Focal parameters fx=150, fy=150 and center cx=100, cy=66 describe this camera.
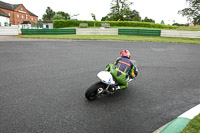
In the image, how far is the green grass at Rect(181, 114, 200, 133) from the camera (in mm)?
2508

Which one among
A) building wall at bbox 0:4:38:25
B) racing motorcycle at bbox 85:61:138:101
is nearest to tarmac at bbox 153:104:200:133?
racing motorcycle at bbox 85:61:138:101

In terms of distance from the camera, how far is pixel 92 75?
5691 millimetres

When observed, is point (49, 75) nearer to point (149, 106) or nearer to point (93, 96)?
point (93, 96)

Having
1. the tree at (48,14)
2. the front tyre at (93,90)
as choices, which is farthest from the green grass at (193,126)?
the tree at (48,14)

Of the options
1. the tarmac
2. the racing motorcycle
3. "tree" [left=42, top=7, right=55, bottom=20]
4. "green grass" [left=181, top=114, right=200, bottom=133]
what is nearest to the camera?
"green grass" [left=181, top=114, right=200, bottom=133]

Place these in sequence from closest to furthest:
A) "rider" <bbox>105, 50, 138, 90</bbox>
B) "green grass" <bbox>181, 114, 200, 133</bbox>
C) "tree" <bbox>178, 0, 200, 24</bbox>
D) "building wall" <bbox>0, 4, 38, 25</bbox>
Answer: "green grass" <bbox>181, 114, 200, 133</bbox> < "rider" <bbox>105, 50, 138, 90</bbox> < "tree" <bbox>178, 0, 200, 24</bbox> < "building wall" <bbox>0, 4, 38, 25</bbox>

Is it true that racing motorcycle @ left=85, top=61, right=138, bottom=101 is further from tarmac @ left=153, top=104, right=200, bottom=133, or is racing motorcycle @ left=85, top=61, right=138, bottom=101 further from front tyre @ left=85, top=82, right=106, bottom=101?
tarmac @ left=153, top=104, right=200, bottom=133

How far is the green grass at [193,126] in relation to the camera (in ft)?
8.23

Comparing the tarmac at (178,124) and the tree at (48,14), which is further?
the tree at (48,14)

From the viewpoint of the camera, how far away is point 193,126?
2.64 meters

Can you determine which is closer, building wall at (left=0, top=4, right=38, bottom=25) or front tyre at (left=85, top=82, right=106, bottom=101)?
front tyre at (left=85, top=82, right=106, bottom=101)

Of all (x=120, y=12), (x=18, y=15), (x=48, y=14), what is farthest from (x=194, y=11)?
(x=48, y=14)

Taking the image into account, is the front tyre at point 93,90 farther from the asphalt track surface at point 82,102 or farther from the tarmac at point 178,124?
the tarmac at point 178,124

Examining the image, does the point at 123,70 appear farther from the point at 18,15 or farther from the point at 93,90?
the point at 18,15
